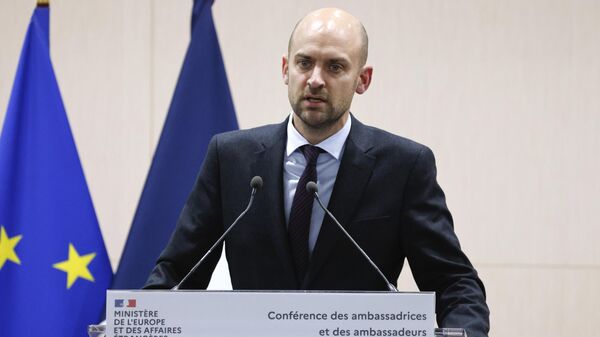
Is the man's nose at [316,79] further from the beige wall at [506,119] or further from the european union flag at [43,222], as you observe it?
the beige wall at [506,119]

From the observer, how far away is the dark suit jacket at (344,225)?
2.03 metres

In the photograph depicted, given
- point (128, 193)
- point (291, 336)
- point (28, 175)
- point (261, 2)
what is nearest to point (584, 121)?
point (261, 2)

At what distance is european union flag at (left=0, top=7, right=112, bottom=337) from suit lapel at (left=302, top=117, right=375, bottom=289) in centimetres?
142

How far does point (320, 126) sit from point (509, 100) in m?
2.15

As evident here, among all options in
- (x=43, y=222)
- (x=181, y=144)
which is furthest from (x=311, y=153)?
(x=43, y=222)

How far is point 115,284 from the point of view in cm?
322

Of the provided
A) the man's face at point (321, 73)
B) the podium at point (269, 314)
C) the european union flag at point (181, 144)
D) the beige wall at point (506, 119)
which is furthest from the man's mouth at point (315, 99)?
the beige wall at point (506, 119)

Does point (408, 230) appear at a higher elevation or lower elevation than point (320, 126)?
lower

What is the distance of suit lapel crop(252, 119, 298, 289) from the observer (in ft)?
6.68

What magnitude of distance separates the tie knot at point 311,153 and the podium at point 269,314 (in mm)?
576

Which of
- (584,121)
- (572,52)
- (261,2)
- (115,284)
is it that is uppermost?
(261,2)

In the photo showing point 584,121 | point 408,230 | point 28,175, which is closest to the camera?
point 408,230

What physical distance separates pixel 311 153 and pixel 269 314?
2.06 feet

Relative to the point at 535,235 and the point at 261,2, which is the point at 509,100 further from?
the point at 261,2
